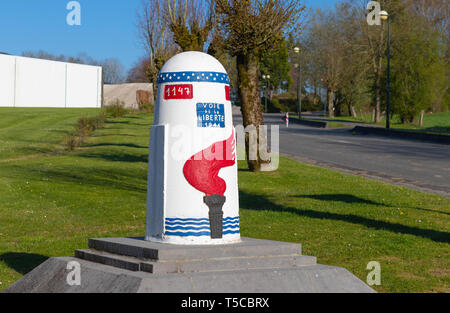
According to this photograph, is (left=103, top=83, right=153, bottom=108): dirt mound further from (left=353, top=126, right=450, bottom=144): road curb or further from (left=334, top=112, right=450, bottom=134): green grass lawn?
(left=353, top=126, right=450, bottom=144): road curb

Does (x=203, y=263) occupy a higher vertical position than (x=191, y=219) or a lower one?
lower

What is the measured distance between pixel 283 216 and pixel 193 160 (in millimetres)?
5605

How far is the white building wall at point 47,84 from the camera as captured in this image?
7800 centimetres

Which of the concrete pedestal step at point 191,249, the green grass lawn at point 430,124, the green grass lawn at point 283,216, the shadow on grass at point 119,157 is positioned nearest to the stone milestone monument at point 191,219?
the concrete pedestal step at point 191,249

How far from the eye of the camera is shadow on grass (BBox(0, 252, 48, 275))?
743 cm

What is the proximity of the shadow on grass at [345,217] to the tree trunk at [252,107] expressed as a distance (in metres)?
4.43

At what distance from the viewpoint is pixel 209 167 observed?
6.12 meters

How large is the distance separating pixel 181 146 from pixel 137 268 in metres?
1.30

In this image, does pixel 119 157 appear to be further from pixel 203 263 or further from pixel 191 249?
pixel 203 263

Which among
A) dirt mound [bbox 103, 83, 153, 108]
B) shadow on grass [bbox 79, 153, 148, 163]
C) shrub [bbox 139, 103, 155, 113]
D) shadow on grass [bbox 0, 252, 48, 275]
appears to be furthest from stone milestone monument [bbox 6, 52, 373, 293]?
dirt mound [bbox 103, 83, 153, 108]

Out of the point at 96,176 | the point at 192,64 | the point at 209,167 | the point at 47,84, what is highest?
the point at 47,84

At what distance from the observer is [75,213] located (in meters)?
12.0

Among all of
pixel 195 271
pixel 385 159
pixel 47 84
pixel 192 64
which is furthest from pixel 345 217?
pixel 47 84
